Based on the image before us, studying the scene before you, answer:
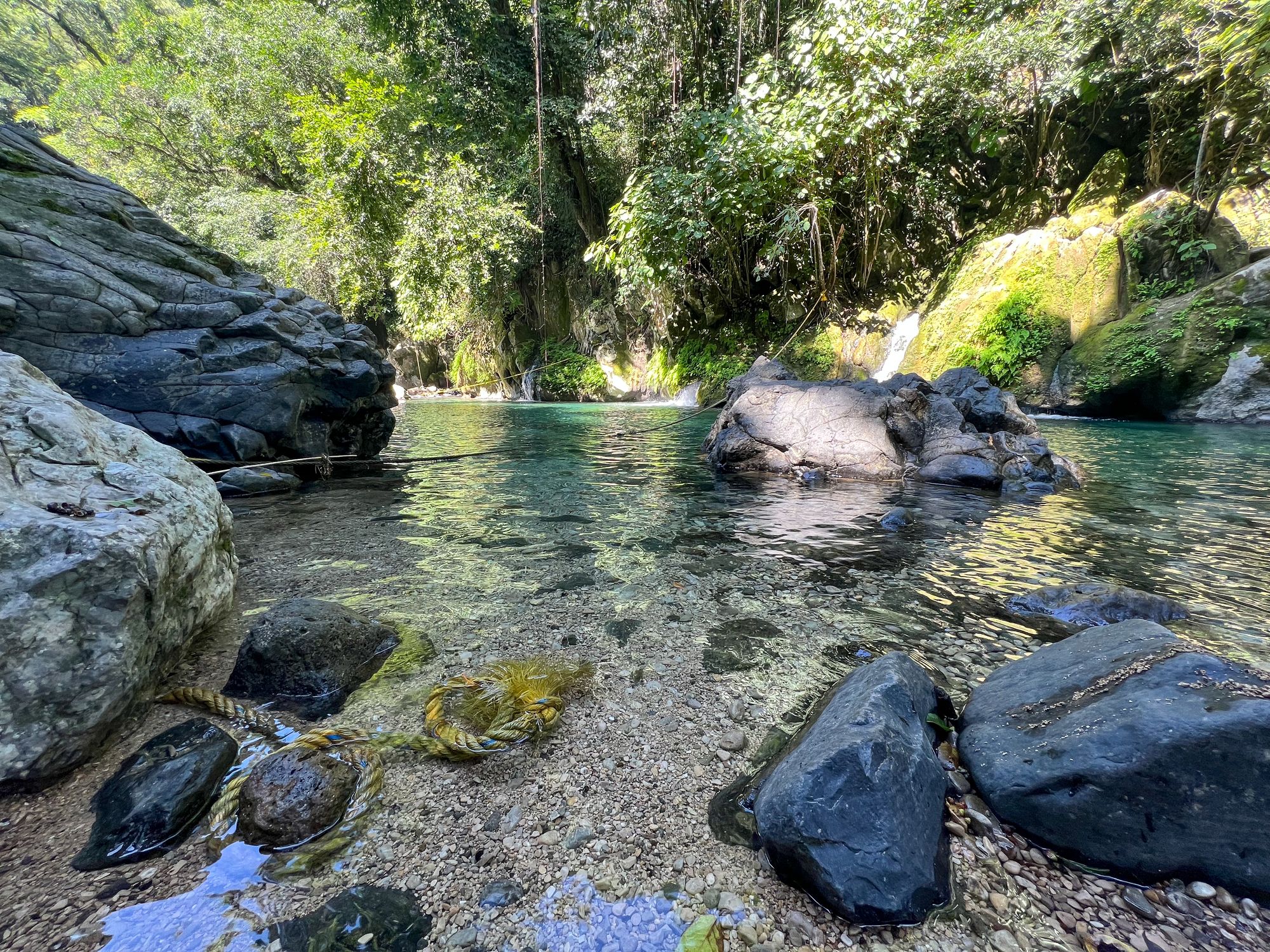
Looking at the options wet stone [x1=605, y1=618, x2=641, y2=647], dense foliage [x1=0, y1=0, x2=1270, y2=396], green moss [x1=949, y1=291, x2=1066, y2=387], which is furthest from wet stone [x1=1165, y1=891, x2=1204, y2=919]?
green moss [x1=949, y1=291, x2=1066, y2=387]

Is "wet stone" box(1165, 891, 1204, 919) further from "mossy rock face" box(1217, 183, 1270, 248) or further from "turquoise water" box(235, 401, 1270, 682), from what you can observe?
"mossy rock face" box(1217, 183, 1270, 248)

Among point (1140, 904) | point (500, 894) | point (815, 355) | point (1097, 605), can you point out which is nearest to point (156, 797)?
point (500, 894)

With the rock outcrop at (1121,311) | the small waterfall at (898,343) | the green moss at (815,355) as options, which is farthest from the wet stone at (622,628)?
the green moss at (815,355)

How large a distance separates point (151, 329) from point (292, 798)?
6624 mm

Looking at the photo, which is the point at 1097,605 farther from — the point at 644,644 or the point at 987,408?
the point at 987,408

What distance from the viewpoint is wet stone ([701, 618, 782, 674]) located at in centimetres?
237

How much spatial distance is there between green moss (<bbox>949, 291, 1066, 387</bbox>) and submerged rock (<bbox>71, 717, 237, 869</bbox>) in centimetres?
1507

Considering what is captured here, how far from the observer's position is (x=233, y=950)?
1.12 m

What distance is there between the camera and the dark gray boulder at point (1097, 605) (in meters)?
2.69

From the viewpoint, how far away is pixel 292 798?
144cm

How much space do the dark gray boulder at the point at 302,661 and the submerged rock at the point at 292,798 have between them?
0.49 m

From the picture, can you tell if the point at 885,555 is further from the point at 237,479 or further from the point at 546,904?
the point at 237,479

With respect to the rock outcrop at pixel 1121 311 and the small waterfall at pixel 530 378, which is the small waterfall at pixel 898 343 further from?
the small waterfall at pixel 530 378

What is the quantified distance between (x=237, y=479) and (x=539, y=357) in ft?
70.1
